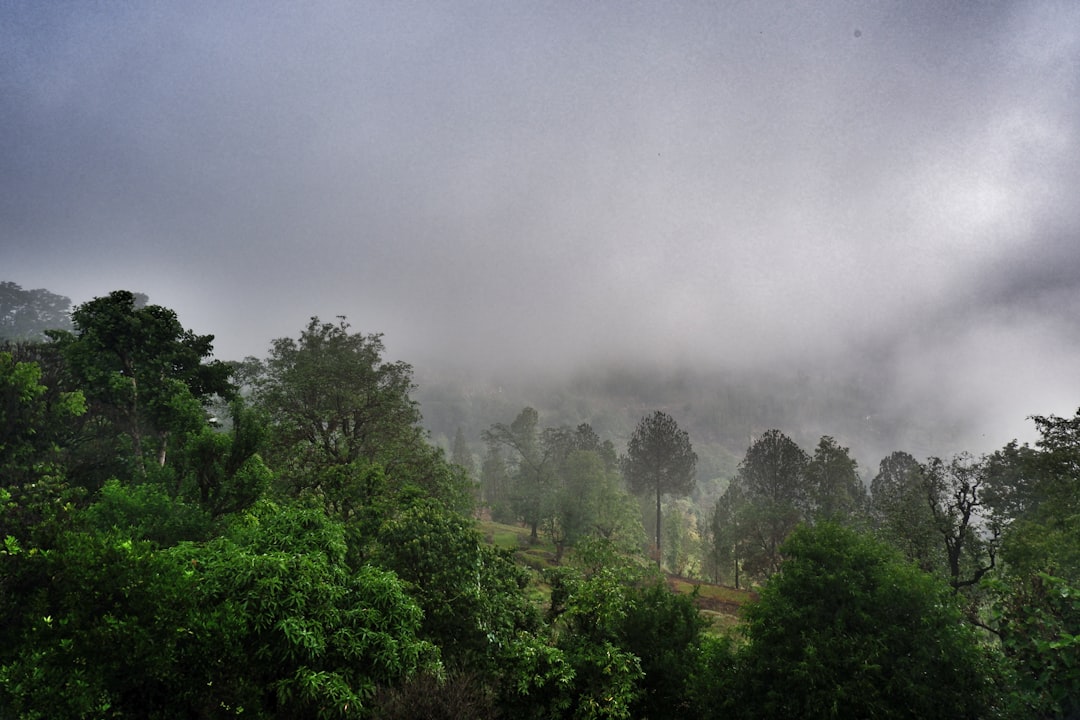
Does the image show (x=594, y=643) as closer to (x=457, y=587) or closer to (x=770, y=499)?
(x=457, y=587)

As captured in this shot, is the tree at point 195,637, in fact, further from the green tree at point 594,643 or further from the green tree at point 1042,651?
the green tree at point 1042,651

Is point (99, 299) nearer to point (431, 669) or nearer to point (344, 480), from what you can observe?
point (344, 480)

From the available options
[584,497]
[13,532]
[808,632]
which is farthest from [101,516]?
[584,497]

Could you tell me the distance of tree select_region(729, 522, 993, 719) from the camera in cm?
1230

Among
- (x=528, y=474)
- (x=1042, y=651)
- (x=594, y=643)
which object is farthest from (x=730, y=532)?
(x=1042, y=651)

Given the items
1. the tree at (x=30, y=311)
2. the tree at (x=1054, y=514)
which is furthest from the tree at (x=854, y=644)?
the tree at (x=30, y=311)

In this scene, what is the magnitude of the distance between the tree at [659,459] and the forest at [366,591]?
153 ft

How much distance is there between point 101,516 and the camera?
16.3 meters

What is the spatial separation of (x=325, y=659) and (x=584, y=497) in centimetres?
4676

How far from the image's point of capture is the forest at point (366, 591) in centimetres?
868

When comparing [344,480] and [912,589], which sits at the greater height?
[344,480]

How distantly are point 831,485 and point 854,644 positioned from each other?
48.5 m

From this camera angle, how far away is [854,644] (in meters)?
13.2

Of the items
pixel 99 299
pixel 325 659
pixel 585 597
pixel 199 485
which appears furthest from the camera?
pixel 99 299
